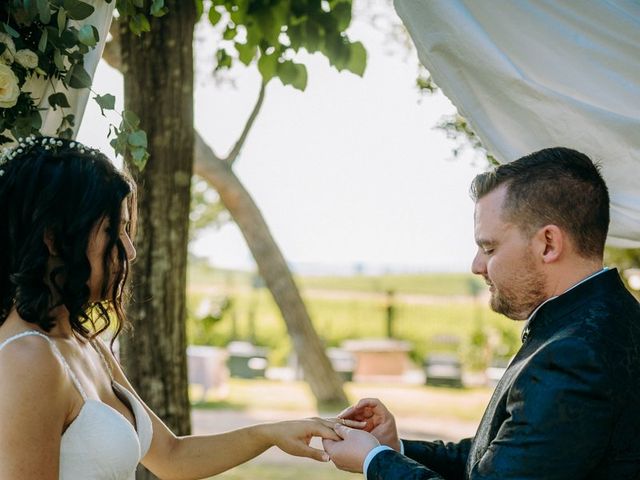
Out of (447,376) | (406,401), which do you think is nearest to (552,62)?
(406,401)

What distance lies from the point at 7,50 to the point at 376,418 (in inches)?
Result: 59.4

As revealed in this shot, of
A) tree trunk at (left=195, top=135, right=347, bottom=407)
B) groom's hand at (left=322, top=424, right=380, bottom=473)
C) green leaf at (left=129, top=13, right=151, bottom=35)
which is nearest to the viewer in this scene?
groom's hand at (left=322, top=424, right=380, bottom=473)

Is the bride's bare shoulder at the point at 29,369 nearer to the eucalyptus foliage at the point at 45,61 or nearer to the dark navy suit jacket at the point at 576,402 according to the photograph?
the eucalyptus foliage at the point at 45,61

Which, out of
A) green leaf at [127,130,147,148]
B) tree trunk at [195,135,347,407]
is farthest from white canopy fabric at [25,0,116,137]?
tree trunk at [195,135,347,407]

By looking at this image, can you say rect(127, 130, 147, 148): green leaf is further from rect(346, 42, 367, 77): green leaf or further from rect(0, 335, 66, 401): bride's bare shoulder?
rect(346, 42, 367, 77): green leaf

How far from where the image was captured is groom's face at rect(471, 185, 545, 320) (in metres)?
2.28

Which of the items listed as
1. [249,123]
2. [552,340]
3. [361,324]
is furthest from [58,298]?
[361,324]

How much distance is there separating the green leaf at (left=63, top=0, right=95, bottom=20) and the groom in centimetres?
116

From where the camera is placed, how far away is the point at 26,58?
249cm

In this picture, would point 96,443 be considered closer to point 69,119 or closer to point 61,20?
point 69,119

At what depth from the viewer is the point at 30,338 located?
7.19 feet

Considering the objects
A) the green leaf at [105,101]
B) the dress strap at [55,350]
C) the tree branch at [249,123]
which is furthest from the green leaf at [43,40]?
the tree branch at [249,123]

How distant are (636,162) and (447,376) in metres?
12.3

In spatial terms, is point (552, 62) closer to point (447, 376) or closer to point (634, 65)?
point (634, 65)
